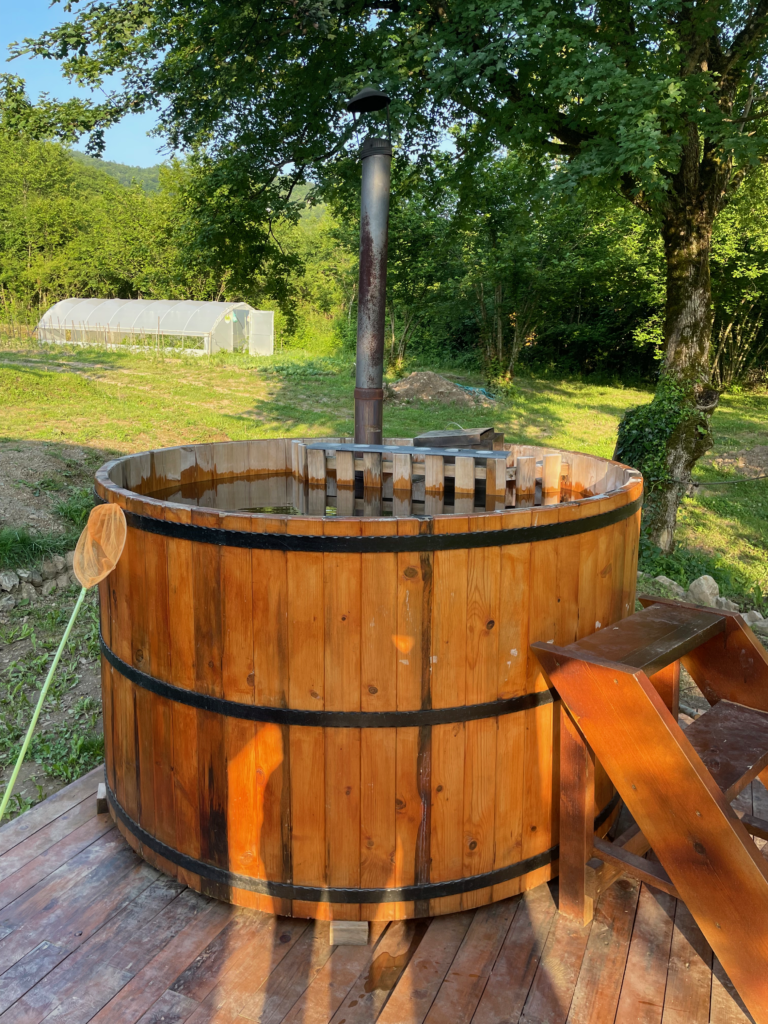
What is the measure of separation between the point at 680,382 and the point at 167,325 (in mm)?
20357

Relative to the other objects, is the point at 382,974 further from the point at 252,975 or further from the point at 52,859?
the point at 52,859

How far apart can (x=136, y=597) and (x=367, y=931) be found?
49.5 inches

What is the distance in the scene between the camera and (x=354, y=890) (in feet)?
7.75

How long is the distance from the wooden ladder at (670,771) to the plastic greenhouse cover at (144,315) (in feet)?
77.3

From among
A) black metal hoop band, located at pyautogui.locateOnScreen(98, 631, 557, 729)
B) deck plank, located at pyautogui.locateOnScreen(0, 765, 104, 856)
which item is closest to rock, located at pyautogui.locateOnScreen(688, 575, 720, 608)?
black metal hoop band, located at pyautogui.locateOnScreen(98, 631, 557, 729)

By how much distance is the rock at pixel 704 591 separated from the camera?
23.7ft

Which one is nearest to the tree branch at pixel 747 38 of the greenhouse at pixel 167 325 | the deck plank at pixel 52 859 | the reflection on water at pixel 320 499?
the reflection on water at pixel 320 499

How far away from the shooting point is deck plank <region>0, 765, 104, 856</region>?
9.26ft

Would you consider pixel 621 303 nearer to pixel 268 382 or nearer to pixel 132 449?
pixel 268 382

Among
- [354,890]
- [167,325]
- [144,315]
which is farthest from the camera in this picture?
[144,315]

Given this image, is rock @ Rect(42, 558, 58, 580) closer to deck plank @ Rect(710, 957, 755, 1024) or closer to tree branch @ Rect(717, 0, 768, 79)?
deck plank @ Rect(710, 957, 755, 1024)

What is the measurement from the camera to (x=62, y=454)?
8883 millimetres

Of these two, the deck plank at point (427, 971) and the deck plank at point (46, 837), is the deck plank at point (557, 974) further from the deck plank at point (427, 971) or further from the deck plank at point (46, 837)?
the deck plank at point (46, 837)

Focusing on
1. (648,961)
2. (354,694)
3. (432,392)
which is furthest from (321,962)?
(432,392)
